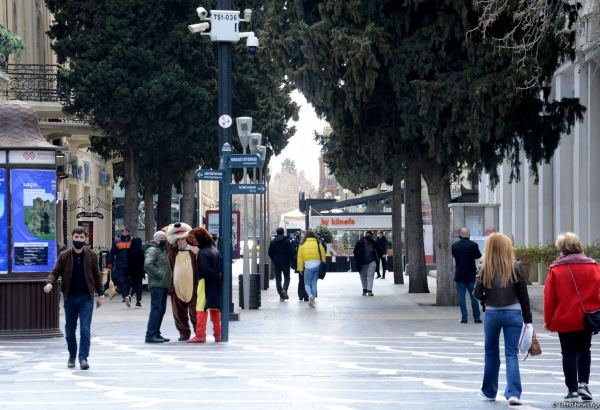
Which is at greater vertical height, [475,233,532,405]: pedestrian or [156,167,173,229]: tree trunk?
[156,167,173,229]: tree trunk

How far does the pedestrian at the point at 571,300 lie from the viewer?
40.0 ft

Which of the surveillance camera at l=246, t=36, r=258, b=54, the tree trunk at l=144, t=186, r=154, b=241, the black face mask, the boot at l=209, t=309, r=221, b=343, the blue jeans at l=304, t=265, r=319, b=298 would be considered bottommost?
the boot at l=209, t=309, r=221, b=343

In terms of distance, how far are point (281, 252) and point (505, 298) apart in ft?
74.7

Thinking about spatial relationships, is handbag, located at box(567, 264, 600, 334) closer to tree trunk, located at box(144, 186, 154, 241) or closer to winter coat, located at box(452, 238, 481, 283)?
winter coat, located at box(452, 238, 481, 283)

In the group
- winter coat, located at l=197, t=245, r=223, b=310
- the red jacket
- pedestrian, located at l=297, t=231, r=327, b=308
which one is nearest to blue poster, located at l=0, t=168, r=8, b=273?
winter coat, located at l=197, t=245, r=223, b=310

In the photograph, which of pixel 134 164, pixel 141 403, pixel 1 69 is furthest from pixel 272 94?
pixel 141 403

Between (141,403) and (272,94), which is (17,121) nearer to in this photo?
(141,403)

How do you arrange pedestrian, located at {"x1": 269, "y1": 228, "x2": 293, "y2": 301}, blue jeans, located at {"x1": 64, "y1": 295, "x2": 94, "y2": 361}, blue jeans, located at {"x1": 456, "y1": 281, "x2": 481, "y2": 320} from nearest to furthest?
blue jeans, located at {"x1": 64, "y1": 295, "x2": 94, "y2": 361} < blue jeans, located at {"x1": 456, "y1": 281, "x2": 481, "y2": 320} < pedestrian, located at {"x1": 269, "y1": 228, "x2": 293, "y2": 301}

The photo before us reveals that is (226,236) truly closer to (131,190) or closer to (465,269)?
(465,269)

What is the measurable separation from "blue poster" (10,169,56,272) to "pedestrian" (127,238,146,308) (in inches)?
382

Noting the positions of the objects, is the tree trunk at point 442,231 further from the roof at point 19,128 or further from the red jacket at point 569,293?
the red jacket at point 569,293

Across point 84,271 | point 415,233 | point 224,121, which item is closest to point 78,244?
point 84,271

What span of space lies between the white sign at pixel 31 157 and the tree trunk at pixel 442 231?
1077cm

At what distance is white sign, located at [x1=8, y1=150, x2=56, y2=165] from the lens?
70.3 feet
